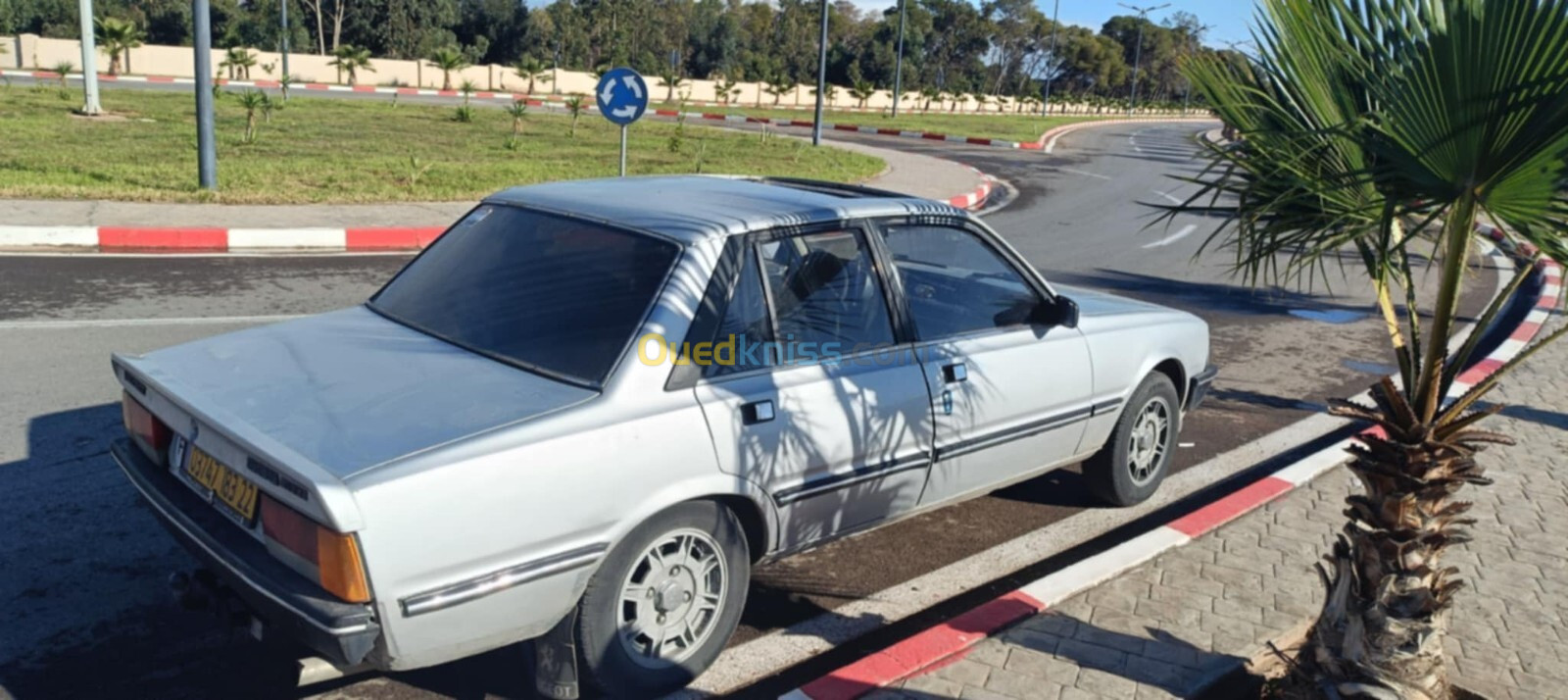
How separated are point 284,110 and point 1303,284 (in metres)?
23.2

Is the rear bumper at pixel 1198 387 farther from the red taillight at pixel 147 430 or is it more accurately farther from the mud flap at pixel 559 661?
the red taillight at pixel 147 430

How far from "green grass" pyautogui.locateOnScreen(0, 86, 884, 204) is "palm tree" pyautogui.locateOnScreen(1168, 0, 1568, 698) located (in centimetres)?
1282

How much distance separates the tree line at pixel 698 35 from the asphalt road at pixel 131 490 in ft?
94.7

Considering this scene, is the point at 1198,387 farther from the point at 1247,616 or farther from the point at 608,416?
the point at 608,416

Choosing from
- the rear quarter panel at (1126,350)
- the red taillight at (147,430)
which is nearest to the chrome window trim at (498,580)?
the red taillight at (147,430)

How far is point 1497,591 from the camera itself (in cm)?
457

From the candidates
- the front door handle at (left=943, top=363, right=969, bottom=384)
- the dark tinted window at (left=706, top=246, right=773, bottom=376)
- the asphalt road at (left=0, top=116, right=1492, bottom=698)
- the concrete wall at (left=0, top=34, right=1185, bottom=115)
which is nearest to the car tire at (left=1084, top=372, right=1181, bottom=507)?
the asphalt road at (left=0, top=116, right=1492, bottom=698)

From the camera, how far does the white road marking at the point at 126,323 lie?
7.48 meters

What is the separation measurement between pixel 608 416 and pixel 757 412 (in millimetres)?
526

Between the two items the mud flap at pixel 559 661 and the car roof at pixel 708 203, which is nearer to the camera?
the mud flap at pixel 559 661

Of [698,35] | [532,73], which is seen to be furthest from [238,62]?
[698,35]

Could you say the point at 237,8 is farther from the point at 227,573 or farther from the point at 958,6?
the point at 227,573

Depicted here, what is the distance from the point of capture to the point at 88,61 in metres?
19.7

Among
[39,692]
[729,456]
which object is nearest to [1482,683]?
[729,456]
